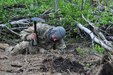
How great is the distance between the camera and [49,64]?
287 inches

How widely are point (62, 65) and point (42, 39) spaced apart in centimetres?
156

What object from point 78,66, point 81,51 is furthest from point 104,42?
point 78,66

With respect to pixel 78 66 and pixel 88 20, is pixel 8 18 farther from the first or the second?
pixel 78 66

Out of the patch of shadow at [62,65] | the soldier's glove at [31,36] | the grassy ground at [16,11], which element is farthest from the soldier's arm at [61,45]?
the grassy ground at [16,11]

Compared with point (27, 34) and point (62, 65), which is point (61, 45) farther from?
point (62, 65)

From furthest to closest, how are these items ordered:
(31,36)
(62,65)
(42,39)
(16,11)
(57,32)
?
1. (16,11)
2. (42,39)
3. (31,36)
4. (57,32)
5. (62,65)

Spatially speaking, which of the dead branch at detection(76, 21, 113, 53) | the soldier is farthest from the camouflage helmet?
the dead branch at detection(76, 21, 113, 53)

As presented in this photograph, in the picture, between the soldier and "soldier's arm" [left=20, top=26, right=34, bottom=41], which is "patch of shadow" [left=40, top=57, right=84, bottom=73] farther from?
"soldier's arm" [left=20, top=26, right=34, bottom=41]

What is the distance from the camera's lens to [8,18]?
10742 mm

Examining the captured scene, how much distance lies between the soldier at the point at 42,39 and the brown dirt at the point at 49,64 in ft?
0.90

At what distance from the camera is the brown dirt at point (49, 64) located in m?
6.94

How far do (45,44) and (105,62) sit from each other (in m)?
3.12

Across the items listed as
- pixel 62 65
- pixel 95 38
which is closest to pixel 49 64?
pixel 62 65

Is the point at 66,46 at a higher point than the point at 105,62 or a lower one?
lower
